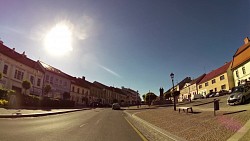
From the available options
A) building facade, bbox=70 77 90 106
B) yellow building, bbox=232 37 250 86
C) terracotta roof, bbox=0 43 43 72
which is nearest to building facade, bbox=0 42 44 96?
terracotta roof, bbox=0 43 43 72

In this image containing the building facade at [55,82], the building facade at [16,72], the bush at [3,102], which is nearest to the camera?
the bush at [3,102]

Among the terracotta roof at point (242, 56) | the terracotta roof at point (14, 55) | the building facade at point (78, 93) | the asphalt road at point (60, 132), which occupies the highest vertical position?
the terracotta roof at point (242, 56)

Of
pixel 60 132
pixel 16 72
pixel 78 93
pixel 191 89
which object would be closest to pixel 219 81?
pixel 191 89

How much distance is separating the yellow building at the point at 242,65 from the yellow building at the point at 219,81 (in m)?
4.98

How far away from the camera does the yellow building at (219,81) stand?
52.5 metres

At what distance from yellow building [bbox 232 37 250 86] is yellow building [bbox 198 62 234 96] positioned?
4.98m

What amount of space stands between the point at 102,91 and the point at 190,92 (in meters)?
41.6

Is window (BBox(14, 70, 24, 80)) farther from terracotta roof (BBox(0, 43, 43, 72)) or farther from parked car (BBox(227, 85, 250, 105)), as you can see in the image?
parked car (BBox(227, 85, 250, 105))

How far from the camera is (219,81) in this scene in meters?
57.5

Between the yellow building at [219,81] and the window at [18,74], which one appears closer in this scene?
the window at [18,74]

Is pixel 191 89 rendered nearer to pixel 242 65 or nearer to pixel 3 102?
pixel 242 65

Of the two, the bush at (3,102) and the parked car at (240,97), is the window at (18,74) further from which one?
the parked car at (240,97)

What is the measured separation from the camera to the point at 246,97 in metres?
18.3

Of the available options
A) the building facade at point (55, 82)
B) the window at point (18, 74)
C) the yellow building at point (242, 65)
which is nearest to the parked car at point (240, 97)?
the yellow building at point (242, 65)
